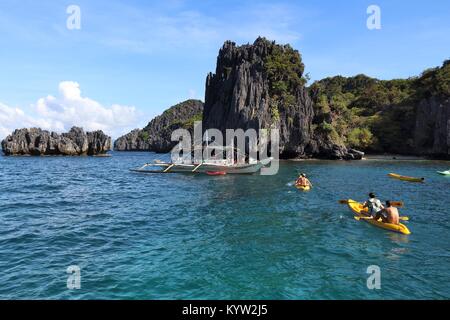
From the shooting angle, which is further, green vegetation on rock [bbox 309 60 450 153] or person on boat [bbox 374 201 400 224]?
green vegetation on rock [bbox 309 60 450 153]

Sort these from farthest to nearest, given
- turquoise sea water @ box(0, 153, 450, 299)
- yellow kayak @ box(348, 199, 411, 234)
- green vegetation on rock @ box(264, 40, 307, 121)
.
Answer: green vegetation on rock @ box(264, 40, 307, 121)
yellow kayak @ box(348, 199, 411, 234)
turquoise sea water @ box(0, 153, 450, 299)

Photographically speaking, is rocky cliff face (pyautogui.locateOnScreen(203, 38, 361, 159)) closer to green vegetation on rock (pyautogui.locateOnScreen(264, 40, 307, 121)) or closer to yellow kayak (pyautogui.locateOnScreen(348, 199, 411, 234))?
green vegetation on rock (pyautogui.locateOnScreen(264, 40, 307, 121))

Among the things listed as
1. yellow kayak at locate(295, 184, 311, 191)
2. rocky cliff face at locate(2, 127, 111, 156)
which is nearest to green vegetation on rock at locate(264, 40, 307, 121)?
yellow kayak at locate(295, 184, 311, 191)

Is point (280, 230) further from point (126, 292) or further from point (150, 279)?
point (126, 292)

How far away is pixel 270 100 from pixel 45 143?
82.1m

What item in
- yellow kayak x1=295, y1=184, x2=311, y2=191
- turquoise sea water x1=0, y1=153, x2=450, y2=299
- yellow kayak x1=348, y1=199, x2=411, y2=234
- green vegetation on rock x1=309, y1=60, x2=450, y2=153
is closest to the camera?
turquoise sea water x1=0, y1=153, x2=450, y2=299

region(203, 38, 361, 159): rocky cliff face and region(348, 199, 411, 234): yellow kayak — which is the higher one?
region(203, 38, 361, 159): rocky cliff face

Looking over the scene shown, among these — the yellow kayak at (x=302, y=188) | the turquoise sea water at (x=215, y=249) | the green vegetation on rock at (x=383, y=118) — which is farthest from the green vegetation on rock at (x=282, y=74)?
the turquoise sea water at (x=215, y=249)

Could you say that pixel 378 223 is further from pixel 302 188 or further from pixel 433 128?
pixel 433 128

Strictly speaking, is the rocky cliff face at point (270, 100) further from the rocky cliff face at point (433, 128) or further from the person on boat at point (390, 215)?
the person on boat at point (390, 215)

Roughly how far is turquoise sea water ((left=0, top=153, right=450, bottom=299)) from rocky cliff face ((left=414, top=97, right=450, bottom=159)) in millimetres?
68271

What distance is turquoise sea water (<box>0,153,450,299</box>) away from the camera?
1155 centimetres
